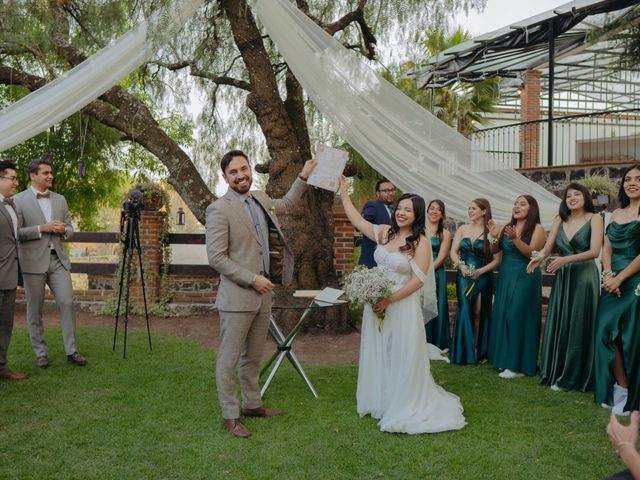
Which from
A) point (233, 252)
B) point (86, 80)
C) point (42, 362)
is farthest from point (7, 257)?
point (233, 252)

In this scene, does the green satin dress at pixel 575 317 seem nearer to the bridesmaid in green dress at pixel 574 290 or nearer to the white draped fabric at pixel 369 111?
the bridesmaid in green dress at pixel 574 290

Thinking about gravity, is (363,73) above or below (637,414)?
above

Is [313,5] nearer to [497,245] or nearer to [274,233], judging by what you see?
[497,245]

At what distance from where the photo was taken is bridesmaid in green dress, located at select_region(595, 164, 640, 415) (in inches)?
181

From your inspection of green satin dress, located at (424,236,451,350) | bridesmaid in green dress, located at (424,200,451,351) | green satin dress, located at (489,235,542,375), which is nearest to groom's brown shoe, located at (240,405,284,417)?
green satin dress, located at (489,235,542,375)

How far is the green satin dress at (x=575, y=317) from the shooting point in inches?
205

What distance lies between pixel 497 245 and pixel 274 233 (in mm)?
2785

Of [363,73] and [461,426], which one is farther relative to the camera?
[363,73]

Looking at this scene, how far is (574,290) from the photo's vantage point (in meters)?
5.30

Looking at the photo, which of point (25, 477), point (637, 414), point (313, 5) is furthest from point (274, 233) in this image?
point (313, 5)

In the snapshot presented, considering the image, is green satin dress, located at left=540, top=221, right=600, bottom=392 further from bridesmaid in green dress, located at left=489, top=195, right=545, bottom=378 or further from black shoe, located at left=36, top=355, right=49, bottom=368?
black shoe, located at left=36, top=355, right=49, bottom=368

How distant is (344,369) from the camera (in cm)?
596

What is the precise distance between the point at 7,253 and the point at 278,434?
2968 millimetres

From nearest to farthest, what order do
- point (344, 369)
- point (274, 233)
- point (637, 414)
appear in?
point (637, 414), point (274, 233), point (344, 369)
